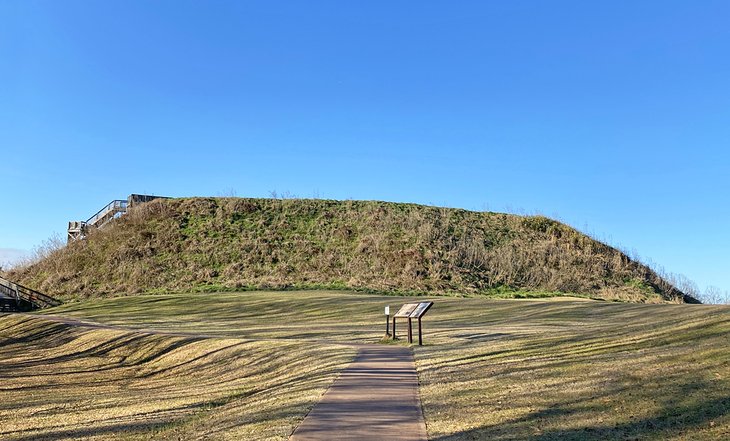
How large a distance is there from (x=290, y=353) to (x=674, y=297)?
126 ft

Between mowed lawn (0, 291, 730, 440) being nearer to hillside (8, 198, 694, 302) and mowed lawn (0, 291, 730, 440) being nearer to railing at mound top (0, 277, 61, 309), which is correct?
railing at mound top (0, 277, 61, 309)

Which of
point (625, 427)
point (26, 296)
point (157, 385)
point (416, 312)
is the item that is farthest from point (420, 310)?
point (26, 296)

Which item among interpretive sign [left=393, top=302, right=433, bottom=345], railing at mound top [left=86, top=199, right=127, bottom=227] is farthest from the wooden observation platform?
interpretive sign [left=393, top=302, right=433, bottom=345]

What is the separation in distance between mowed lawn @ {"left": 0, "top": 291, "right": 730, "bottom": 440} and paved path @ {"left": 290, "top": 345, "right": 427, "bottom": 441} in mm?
219

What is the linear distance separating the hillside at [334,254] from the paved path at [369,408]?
93.0 feet

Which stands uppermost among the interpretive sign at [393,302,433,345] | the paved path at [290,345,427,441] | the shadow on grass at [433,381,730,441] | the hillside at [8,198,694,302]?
the hillside at [8,198,694,302]

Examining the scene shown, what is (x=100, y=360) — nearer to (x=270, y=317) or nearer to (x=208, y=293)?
(x=270, y=317)

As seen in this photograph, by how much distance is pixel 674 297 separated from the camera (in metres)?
43.0

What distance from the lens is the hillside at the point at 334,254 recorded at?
137 feet

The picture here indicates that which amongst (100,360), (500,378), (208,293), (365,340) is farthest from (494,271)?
(500,378)

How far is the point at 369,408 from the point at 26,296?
37252 mm

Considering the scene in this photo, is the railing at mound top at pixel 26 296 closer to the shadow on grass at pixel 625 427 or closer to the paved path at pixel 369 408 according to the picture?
the paved path at pixel 369 408

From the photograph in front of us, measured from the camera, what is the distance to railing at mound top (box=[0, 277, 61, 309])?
120 ft

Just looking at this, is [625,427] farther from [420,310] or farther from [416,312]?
[416,312]
